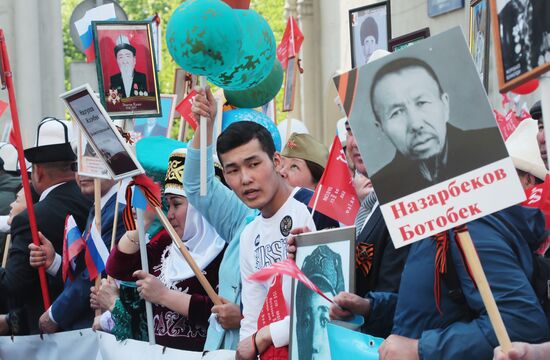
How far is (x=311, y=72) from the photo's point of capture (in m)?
21.2

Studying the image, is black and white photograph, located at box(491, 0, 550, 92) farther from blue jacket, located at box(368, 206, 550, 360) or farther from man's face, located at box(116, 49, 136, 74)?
man's face, located at box(116, 49, 136, 74)

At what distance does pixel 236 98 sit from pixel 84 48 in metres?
2.73

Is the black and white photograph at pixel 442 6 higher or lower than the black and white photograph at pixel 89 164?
higher

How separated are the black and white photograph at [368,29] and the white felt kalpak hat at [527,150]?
339cm

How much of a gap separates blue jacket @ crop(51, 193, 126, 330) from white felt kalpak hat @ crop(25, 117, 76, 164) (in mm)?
592

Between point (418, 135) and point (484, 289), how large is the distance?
1.67ft

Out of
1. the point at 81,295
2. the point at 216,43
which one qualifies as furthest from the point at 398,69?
the point at 81,295

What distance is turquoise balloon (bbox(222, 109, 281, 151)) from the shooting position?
6547mm

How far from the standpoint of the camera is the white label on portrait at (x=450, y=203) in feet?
10.4

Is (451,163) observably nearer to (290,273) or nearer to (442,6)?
(290,273)

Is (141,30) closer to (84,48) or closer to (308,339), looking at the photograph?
(84,48)

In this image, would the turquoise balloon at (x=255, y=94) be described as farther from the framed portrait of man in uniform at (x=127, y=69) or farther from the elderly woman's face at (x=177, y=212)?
the elderly woman's face at (x=177, y=212)

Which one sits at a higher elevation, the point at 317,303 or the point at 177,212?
the point at 177,212

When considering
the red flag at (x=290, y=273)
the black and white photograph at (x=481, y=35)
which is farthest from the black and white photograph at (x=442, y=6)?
the red flag at (x=290, y=273)
